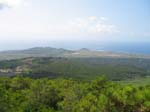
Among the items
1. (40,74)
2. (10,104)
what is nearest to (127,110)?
(10,104)

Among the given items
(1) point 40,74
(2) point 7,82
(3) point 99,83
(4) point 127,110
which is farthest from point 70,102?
(1) point 40,74

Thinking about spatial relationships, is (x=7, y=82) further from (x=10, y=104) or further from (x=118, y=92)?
(x=118, y=92)

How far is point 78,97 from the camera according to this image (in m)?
54.3

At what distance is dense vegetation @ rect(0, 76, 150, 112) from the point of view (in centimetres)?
3622

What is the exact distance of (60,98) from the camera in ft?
218

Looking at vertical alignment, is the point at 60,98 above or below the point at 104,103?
below

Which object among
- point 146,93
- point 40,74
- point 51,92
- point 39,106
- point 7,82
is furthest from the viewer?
point 40,74

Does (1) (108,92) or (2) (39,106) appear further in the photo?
(2) (39,106)

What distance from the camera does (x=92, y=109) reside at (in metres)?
37.2

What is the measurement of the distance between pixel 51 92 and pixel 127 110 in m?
32.0

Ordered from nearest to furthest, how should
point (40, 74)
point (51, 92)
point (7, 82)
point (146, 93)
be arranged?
point (146, 93)
point (51, 92)
point (7, 82)
point (40, 74)

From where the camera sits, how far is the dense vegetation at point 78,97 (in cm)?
3622

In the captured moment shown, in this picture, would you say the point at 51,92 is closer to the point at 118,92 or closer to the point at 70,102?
the point at 70,102

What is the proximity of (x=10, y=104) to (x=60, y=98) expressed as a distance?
1649 cm
